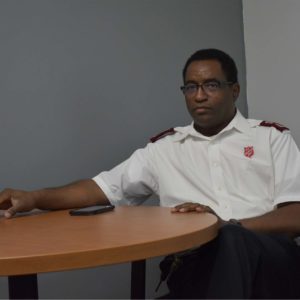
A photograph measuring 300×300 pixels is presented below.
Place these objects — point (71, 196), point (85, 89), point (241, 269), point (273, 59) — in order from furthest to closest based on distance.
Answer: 1. point (273, 59)
2. point (85, 89)
3. point (71, 196)
4. point (241, 269)

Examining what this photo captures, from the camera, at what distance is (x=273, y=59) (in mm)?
2234

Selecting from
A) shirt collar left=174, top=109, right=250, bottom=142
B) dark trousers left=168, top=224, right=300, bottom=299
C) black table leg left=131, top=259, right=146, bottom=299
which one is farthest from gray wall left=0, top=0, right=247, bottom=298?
dark trousers left=168, top=224, right=300, bottom=299

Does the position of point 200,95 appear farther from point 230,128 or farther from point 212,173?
point 212,173

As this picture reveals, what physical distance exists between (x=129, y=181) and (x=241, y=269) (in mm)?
761

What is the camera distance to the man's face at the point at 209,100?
1.69 meters

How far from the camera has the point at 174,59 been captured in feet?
7.11

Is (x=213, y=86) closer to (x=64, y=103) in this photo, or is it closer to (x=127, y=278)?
(x=64, y=103)

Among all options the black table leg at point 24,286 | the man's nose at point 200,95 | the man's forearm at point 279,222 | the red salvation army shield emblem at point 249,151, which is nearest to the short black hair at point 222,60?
the man's nose at point 200,95

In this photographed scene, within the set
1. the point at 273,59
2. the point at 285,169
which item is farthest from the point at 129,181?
the point at 273,59

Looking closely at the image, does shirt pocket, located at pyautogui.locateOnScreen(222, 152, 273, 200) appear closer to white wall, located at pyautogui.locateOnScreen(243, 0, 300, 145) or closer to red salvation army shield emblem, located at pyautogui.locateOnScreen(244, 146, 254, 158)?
red salvation army shield emblem, located at pyautogui.locateOnScreen(244, 146, 254, 158)

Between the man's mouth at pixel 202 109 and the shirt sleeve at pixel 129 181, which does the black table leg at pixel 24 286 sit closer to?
the shirt sleeve at pixel 129 181

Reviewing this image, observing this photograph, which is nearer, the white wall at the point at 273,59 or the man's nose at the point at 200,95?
the man's nose at the point at 200,95

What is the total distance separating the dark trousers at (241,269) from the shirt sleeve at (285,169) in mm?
271

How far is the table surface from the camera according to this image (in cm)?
79
